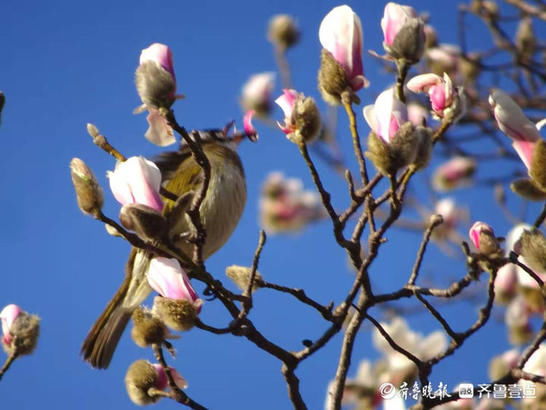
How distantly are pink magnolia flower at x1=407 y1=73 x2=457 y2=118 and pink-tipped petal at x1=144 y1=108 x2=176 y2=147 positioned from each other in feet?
2.18

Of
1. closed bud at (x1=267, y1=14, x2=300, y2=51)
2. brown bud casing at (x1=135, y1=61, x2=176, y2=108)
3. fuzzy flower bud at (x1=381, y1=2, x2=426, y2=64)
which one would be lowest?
brown bud casing at (x1=135, y1=61, x2=176, y2=108)

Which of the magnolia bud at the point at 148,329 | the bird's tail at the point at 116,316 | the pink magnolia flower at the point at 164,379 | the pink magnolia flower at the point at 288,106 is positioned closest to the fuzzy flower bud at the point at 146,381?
the pink magnolia flower at the point at 164,379

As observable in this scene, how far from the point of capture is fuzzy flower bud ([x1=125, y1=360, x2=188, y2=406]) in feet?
7.34

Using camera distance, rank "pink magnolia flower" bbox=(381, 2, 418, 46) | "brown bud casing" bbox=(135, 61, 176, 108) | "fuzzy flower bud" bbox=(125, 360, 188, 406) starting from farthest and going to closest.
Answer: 1. "fuzzy flower bud" bbox=(125, 360, 188, 406)
2. "pink magnolia flower" bbox=(381, 2, 418, 46)
3. "brown bud casing" bbox=(135, 61, 176, 108)

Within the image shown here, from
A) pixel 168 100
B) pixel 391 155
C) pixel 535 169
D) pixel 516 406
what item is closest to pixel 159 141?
pixel 168 100

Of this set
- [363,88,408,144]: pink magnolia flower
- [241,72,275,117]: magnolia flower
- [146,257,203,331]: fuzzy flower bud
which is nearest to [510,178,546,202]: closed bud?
[363,88,408,144]: pink magnolia flower

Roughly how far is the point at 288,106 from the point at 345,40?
0.22 meters

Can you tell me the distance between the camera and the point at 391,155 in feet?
5.72

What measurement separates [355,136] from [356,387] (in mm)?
1216

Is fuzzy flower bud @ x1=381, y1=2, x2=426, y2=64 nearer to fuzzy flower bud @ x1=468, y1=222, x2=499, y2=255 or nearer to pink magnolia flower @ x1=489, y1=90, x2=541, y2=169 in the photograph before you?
pink magnolia flower @ x1=489, y1=90, x2=541, y2=169

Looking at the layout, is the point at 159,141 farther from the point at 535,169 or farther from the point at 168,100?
the point at 535,169

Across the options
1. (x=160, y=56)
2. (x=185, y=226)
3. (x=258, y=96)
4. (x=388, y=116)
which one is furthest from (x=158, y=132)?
(x=258, y=96)

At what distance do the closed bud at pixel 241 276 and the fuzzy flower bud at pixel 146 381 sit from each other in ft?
1.09

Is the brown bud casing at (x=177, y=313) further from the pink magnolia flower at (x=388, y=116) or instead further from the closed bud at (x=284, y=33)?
the closed bud at (x=284, y=33)
